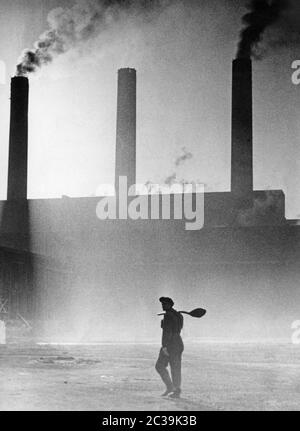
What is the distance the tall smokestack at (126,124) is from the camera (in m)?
38.6

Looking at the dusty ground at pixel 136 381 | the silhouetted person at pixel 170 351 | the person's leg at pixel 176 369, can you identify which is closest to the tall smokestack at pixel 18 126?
the dusty ground at pixel 136 381

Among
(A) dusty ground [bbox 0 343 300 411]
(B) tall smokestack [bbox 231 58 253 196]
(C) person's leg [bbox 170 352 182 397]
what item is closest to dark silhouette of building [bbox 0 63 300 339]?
(B) tall smokestack [bbox 231 58 253 196]

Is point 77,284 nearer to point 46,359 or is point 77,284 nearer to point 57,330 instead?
point 57,330

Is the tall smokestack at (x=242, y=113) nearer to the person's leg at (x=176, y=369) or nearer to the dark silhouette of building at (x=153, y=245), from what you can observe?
the dark silhouette of building at (x=153, y=245)

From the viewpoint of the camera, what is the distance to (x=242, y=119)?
3622 centimetres

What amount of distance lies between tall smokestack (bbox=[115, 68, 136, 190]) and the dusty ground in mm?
21961

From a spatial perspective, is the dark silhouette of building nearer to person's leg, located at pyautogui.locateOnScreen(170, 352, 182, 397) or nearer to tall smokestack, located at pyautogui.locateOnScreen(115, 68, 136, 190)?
tall smokestack, located at pyautogui.locateOnScreen(115, 68, 136, 190)

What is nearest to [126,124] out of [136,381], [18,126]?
[18,126]

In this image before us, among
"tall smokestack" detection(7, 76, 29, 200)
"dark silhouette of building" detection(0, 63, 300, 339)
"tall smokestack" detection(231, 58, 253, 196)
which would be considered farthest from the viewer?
"tall smokestack" detection(7, 76, 29, 200)

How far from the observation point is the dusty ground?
8469 mm

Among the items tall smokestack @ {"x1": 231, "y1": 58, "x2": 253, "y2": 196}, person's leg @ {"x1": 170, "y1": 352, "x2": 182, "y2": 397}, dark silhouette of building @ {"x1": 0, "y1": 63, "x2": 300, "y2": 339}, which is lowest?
person's leg @ {"x1": 170, "y1": 352, "x2": 182, "y2": 397}

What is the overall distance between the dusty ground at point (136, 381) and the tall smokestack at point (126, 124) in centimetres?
2196

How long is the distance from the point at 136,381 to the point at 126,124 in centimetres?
2860

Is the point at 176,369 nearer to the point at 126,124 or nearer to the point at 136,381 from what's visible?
the point at 136,381
